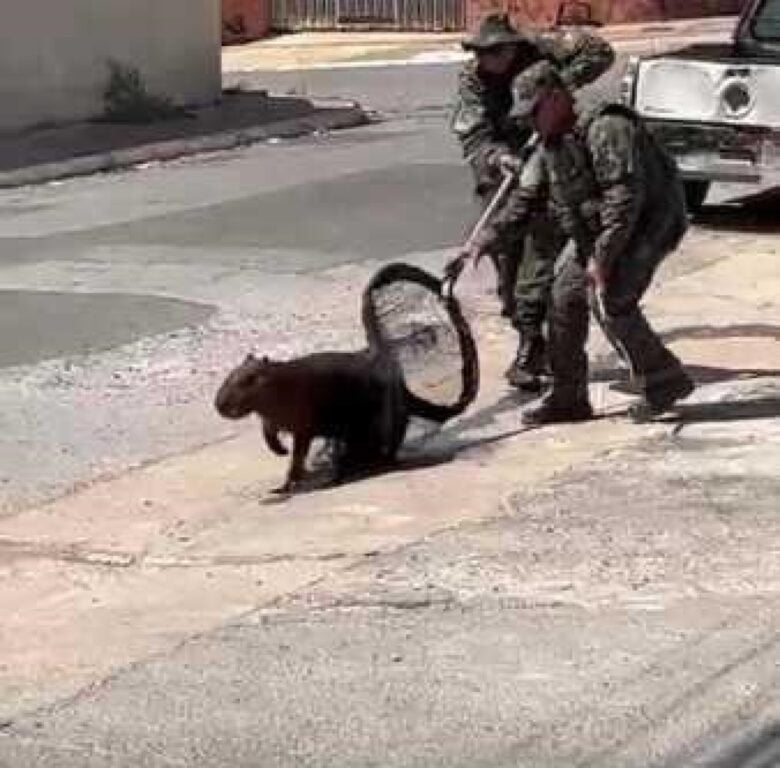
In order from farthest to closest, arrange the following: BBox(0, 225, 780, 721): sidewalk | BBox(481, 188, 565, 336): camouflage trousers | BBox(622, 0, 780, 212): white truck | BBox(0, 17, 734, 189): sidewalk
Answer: BBox(0, 17, 734, 189): sidewalk < BBox(622, 0, 780, 212): white truck < BBox(481, 188, 565, 336): camouflage trousers < BBox(0, 225, 780, 721): sidewalk

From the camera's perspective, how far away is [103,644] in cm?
634

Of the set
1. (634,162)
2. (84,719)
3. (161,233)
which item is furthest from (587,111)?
(161,233)

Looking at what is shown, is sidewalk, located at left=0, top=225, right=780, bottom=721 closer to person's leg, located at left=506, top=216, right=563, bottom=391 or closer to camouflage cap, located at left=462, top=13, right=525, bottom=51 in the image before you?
person's leg, located at left=506, top=216, right=563, bottom=391

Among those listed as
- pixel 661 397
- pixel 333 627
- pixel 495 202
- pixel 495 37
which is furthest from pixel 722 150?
pixel 333 627

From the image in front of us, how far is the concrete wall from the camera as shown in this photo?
21391 mm

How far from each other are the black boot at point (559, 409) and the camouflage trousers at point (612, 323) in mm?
16

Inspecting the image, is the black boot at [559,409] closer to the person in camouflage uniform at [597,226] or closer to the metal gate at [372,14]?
the person in camouflage uniform at [597,226]

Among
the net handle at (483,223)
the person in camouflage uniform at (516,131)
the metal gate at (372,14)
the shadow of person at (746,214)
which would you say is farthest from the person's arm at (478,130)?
the metal gate at (372,14)

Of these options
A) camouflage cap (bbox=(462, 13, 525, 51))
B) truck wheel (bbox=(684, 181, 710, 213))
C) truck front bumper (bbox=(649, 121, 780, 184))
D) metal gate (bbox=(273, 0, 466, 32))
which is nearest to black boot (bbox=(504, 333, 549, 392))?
camouflage cap (bbox=(462, 13, 525, 51))

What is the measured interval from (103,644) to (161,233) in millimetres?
8622

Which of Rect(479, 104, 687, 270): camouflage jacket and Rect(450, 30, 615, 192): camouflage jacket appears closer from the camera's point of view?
Rect(479, 104, 687, 270): camouflage jacket

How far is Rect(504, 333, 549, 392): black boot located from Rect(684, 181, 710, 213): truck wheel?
16.5 ft

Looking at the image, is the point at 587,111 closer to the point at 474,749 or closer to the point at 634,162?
the point at 634,162

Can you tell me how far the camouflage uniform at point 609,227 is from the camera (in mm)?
8586
